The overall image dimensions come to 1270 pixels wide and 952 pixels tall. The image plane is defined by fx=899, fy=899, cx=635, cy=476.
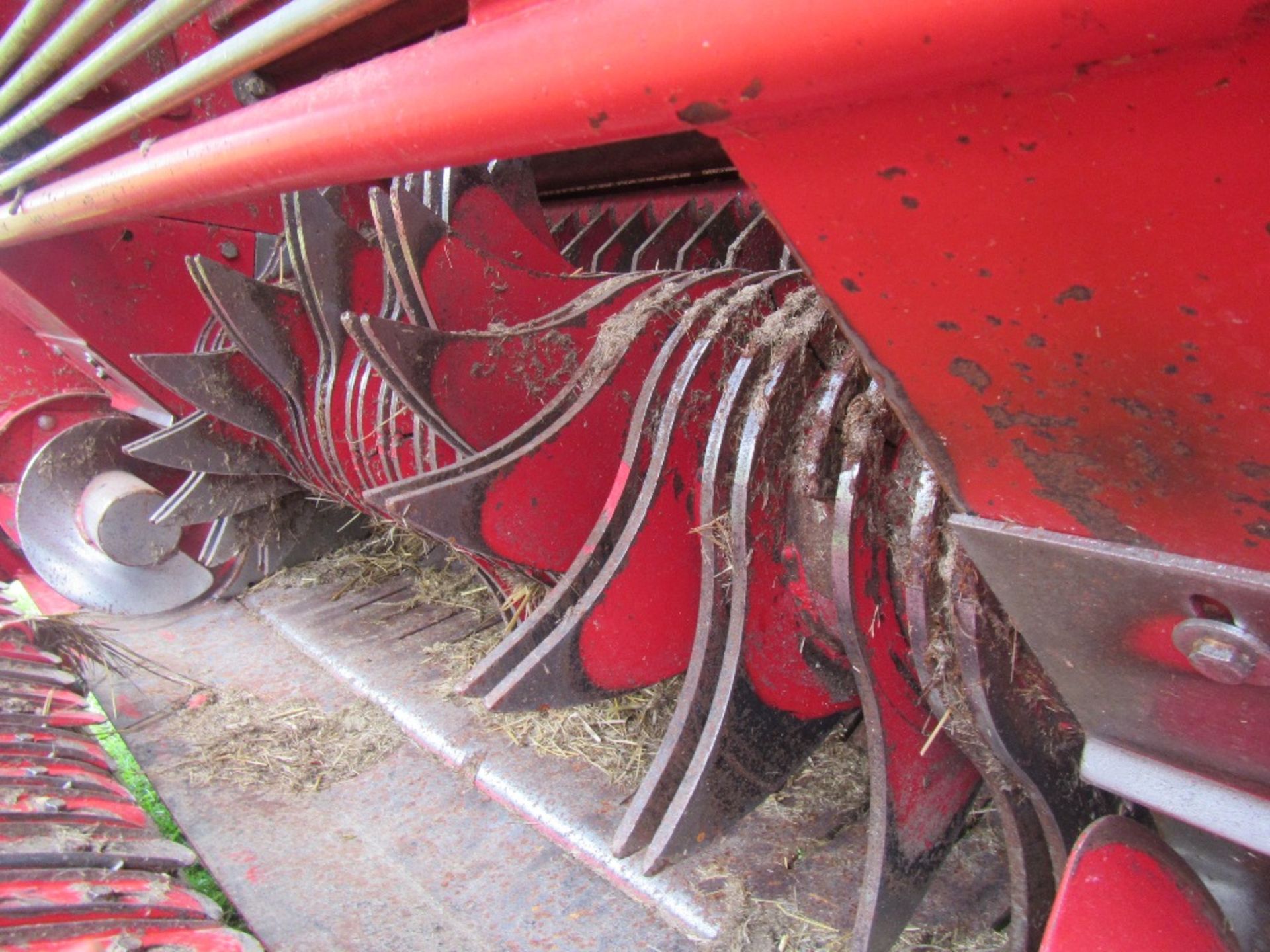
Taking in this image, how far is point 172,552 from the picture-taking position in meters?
3.27

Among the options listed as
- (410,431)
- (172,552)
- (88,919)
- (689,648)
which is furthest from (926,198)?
(172,552)

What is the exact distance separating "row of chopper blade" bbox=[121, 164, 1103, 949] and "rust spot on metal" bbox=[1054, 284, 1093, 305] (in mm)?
474

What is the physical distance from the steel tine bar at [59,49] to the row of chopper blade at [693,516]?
0.52 meters

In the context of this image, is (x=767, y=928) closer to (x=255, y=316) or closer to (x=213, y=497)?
(x=255, y=316)

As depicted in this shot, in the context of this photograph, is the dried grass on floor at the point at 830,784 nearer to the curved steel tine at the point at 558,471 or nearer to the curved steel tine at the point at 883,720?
the curved steel tine at the point at 883,720

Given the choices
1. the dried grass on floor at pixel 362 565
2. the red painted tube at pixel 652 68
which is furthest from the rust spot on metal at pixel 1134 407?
the dried grass on floor at pixel 362 565

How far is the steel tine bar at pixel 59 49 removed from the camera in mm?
1324

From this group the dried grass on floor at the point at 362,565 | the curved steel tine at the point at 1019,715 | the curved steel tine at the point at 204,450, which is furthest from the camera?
the dried grass on floor at the point at 362,565

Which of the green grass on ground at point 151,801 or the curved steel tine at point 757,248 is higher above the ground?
the curved steel tine at point 757,248

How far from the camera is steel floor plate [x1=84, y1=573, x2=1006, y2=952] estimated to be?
1611mm

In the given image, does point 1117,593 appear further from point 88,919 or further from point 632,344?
point 88,919

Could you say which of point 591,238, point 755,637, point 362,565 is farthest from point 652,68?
point 362,565

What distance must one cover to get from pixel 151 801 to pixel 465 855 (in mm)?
1019

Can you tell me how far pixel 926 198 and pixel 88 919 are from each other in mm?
1513
